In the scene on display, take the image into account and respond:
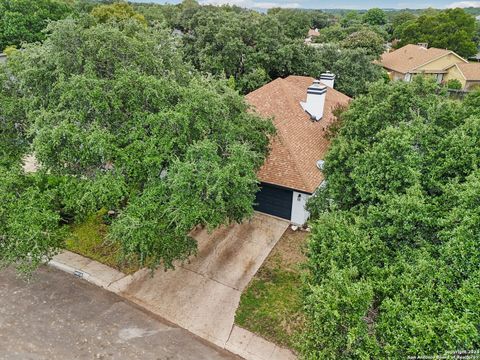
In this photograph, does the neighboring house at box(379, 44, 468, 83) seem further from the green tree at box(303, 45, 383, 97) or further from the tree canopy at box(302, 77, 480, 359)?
the tree canopy at box(302, 77, 480, 359)

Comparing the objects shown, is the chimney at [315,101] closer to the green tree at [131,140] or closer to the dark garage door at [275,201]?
the dark garage door at [275,201]

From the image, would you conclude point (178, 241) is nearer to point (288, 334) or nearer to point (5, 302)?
point (288, 334)

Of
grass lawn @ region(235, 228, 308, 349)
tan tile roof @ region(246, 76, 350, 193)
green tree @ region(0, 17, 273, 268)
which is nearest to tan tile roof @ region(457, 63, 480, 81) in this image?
tan tile roof @ region(246, 76, 350, 193)

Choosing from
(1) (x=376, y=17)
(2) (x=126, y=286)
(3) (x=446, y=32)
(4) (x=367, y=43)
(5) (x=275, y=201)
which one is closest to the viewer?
(2) (x=126, y=286)

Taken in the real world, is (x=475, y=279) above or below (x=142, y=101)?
below

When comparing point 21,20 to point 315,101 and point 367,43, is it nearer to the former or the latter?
point 367,43

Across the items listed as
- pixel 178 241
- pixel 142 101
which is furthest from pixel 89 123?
pixel 178 241

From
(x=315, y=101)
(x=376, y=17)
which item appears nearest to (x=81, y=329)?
(x=315, y=101)
